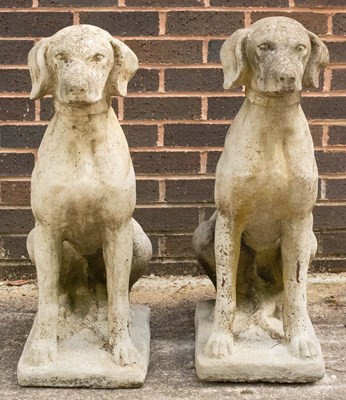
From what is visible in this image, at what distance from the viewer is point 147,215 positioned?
181 inches

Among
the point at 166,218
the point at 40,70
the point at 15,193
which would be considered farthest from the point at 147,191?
the point at 40,70

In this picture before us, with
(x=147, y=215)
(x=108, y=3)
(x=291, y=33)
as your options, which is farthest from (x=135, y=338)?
(x=108, y=3)

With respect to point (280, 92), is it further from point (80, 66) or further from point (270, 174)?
point (80, 66)

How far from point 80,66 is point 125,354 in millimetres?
1131

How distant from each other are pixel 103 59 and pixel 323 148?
5.81 ft

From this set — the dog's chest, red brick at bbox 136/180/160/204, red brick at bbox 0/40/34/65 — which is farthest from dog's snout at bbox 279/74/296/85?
red brick at bbox 0/40/34/65

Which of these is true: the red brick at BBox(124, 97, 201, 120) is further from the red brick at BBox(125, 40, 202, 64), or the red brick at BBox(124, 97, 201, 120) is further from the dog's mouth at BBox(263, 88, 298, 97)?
the dog's mouth at BBox(263, 88, 298, 97)

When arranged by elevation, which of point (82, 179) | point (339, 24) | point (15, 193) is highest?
point (339, 24)

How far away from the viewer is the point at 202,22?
4.39 metres

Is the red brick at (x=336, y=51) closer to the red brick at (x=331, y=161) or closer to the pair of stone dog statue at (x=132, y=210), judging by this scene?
the red brick at (x=331, y=161)

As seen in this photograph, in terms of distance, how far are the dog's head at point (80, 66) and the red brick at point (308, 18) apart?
1.34m

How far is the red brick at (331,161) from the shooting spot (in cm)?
457

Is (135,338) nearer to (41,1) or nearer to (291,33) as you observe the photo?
(291,33)

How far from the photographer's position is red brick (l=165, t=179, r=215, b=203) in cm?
456
